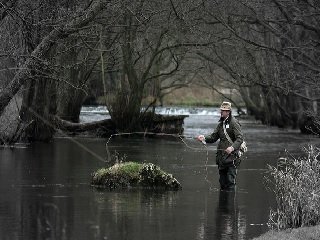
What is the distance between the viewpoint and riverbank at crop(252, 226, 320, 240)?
1079 centimetres

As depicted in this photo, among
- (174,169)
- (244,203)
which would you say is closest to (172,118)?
(174,169)

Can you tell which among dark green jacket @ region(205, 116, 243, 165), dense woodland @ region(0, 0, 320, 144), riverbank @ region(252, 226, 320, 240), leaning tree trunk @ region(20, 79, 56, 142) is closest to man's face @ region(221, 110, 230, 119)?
dark green jacket @ region(205, 116, 243, 165)

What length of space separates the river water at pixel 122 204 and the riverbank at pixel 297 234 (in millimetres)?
1068

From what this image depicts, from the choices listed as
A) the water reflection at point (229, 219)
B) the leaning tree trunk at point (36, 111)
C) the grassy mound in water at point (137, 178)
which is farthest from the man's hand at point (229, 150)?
the leaning tree trunk at point (36, 111)

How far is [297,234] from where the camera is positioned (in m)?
11.0

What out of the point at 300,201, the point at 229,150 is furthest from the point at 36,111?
the point at 300,201

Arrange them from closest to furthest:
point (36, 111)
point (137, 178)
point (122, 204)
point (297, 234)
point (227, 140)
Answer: point (297, 234), point (122, 204), point (227, 140), point (137, 178), point (36, 111)

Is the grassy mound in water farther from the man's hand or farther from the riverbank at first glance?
the riverbank

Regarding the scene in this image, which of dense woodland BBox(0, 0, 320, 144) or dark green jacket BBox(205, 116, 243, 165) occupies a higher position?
dense woodland BBox(0, 0, 320, 144)

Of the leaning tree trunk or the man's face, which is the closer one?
the man's face

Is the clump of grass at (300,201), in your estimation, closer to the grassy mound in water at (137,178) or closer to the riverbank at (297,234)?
the riverbank at (297,234)

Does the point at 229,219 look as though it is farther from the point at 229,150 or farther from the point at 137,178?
the point at 137,178

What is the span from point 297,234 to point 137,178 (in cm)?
747

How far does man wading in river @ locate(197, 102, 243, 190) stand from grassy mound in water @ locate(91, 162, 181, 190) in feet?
3.92
